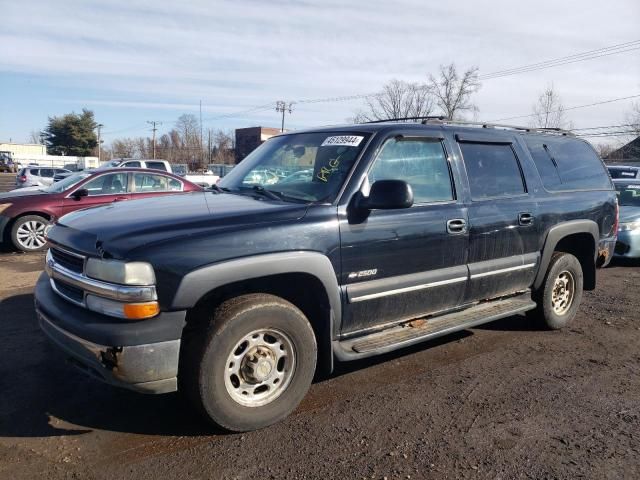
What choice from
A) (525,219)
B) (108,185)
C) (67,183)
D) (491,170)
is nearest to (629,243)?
(525,219)

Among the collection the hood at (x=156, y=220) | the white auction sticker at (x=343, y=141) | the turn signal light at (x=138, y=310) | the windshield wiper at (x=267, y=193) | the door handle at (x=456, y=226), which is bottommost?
the turn signal light at (x=138, y=310)

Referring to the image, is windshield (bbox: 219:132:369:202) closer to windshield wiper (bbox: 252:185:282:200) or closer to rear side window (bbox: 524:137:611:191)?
windshield wiper (bbox: 252:185:282:200)

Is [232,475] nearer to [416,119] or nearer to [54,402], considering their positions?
[54,402]

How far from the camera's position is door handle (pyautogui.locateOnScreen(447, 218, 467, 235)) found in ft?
13.0

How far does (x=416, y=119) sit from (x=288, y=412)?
266cm

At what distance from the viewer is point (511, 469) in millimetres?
2854

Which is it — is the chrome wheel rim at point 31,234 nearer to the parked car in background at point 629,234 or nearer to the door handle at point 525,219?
the door handle at point 525,219

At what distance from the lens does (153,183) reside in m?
10.2

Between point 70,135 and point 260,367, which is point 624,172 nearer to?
point 260,367

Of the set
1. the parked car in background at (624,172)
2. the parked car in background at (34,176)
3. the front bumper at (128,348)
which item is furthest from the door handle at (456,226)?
the parked car in background at (34,176)

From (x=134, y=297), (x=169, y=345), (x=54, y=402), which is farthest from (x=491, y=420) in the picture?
(x=54, y=402)

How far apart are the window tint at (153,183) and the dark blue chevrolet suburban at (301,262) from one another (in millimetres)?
6070

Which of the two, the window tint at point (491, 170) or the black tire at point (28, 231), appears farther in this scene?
the black tire at point (28, 231)

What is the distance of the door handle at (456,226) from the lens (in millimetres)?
3957
